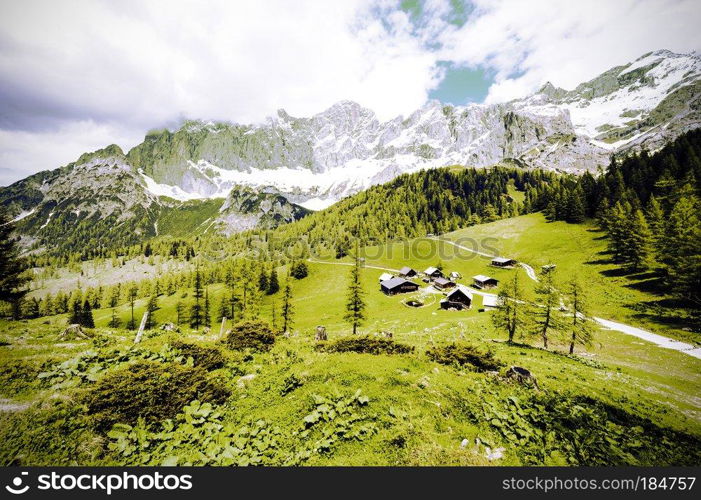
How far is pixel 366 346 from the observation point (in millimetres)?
18688

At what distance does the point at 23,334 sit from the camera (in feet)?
67.0

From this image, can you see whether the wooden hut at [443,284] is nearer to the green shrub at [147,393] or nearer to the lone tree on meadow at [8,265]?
the green shrub at [147,393]

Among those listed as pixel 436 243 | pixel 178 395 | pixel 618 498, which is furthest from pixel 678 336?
pixel 436 243

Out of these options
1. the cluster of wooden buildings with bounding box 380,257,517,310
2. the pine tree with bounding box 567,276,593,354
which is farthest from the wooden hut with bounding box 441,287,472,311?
the pine tree with bounding box 567,276,593,354

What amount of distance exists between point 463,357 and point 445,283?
75353 mm

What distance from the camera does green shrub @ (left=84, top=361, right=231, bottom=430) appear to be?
31.4 feet

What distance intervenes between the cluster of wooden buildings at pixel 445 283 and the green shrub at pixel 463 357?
5841 cm

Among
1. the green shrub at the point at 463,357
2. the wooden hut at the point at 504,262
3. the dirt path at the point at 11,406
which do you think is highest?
the dirt path at the point at 11,406

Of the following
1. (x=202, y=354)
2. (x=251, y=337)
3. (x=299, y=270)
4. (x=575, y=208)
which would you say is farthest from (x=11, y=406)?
(x=575, y=208)

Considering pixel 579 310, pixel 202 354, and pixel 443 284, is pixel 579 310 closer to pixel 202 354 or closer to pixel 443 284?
pixel 202 354

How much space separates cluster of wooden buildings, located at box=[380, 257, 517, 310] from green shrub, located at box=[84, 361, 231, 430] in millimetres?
70088

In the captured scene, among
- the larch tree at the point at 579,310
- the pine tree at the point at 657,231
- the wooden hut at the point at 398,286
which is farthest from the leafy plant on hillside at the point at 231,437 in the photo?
the wooden hut at the point at 398,286

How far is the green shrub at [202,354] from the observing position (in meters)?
14.6

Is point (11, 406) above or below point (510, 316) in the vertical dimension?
above
